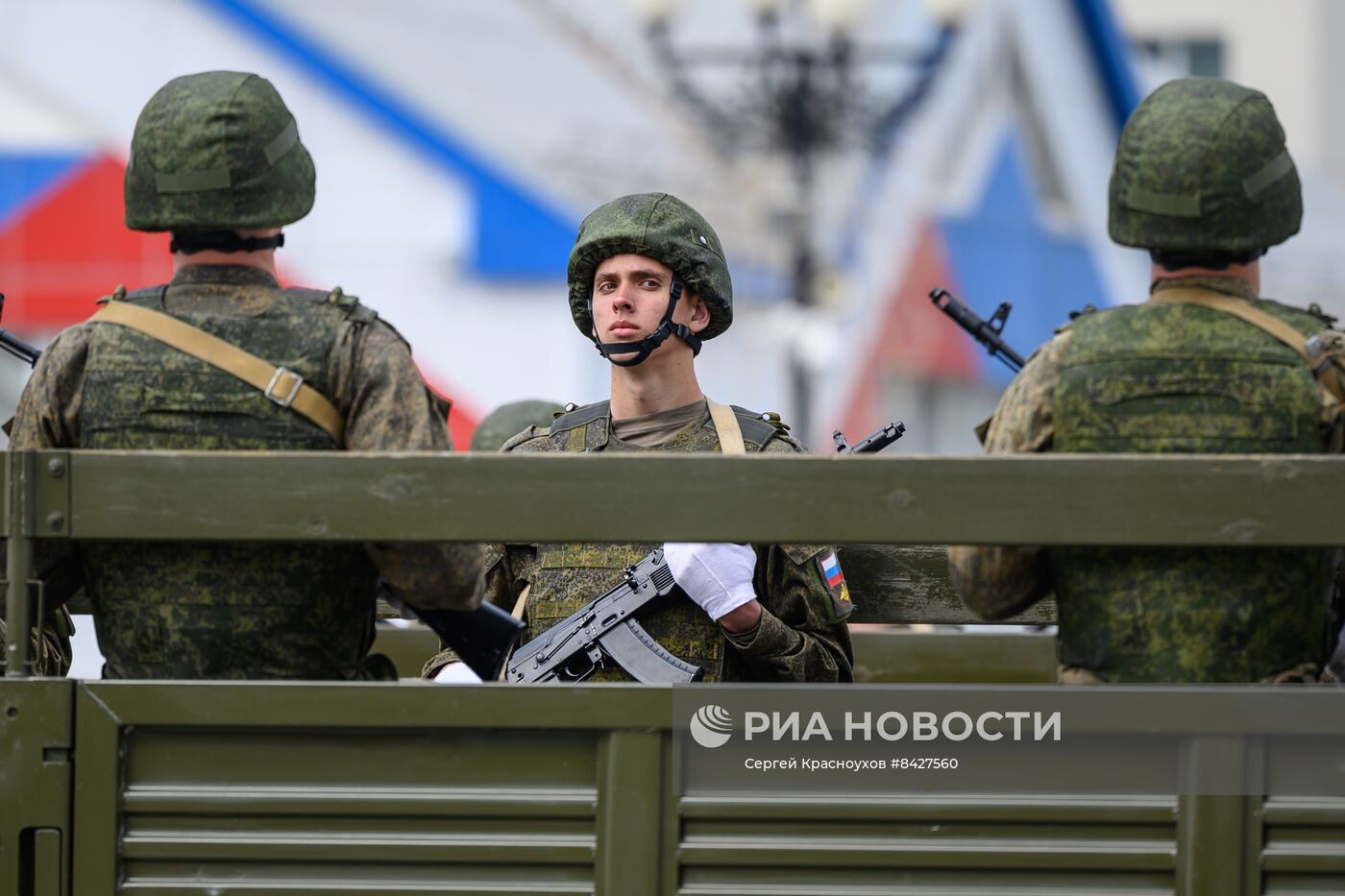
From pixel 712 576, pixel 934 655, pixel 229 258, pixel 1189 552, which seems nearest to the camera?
pixel 1189 552

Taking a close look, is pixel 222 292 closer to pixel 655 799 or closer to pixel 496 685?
pixel 496 685

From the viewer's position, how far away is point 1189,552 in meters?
3.35

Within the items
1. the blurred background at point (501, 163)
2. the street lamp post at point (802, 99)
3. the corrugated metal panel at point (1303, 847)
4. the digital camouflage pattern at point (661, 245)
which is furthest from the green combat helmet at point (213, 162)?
the blurred background at point (501, 163)

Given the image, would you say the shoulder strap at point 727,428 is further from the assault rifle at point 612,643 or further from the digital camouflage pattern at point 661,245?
the assault rifle at point 612,643

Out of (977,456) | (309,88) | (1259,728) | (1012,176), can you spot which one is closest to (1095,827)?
(1259,728)

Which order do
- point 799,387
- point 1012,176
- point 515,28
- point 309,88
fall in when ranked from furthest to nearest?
point 1012,176, point 515,28, point 309,88, point 799,387

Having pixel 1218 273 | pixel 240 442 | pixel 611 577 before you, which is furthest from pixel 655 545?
pixel 1218 273

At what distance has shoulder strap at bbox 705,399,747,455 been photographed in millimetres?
4168

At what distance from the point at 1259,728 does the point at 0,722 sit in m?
1.96

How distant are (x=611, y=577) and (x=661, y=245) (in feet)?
2.30

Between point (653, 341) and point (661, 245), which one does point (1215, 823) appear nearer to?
point (653, 341)

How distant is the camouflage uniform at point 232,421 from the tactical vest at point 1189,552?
1073 mm

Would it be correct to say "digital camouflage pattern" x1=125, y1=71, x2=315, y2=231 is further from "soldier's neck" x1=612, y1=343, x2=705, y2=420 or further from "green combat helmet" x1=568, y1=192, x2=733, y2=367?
"soldier's neck" x1=612, y1=343, x2=705, y2=420

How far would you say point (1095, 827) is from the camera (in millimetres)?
3162
